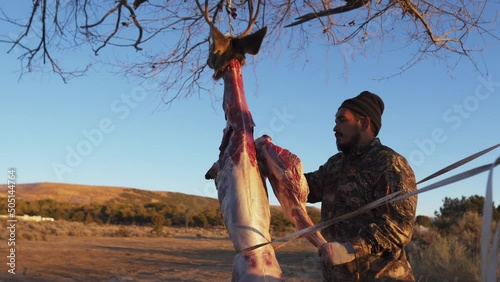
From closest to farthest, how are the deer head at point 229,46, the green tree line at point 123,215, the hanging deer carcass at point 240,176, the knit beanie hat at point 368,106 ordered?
the hanging deer carcass at point 240,176, the deer head at point 229,46, the knit beanie hat at point 368,106, the green tree line at point 123,215

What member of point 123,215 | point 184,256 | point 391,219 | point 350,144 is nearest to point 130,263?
point 184,256

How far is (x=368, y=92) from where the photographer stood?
11.4 feet

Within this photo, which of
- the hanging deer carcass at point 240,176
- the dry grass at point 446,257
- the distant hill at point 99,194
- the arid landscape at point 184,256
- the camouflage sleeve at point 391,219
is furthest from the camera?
the distant hill at point 99,194

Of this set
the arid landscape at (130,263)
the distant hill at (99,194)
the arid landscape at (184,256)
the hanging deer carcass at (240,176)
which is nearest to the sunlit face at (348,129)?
the hanging deer carcass at (240,176)

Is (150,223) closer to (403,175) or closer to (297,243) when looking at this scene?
(297,243)

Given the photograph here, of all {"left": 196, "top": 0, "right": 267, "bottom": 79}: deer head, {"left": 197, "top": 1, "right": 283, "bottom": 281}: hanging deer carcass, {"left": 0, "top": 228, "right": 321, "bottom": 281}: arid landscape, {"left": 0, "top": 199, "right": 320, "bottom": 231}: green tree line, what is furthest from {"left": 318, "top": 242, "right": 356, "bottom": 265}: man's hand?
{"left": 0, "top": 199, "right": 320, "bottom": 231}: green tree line

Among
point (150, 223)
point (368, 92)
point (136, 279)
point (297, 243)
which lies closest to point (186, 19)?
point (368, 92)

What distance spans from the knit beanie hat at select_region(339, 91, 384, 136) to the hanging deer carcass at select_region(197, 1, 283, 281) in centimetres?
95

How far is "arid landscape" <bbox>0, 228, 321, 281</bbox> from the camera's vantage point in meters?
12.8

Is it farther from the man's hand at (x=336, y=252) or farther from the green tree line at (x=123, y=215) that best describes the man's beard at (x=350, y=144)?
the green tree line at (x=123, y=215)

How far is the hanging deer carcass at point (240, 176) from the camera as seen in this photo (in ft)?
7.66

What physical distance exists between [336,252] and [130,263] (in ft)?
44.8

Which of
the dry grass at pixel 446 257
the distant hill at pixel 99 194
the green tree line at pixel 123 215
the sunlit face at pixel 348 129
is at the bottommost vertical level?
the dry grass at pixel 446 257

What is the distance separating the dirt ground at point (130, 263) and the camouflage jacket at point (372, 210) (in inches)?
361
